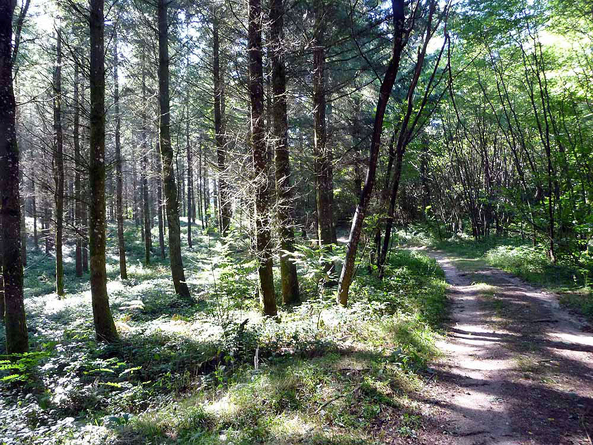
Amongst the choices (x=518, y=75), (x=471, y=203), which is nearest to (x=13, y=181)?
(x=518, y=75)

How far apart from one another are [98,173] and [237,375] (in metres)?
5.01

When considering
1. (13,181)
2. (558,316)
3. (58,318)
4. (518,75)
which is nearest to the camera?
(13,181)

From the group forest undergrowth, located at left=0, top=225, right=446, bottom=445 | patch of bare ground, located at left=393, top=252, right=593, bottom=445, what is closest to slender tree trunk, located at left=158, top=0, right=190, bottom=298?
forest undergrowth, located at left=0, top=225, right=446, bottom=445

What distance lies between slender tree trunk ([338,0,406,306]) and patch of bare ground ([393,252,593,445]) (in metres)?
2.37

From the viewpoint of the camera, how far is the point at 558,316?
7.20 metres

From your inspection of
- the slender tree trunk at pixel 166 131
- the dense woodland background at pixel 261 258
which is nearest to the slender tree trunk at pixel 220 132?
the dense woodland background at pixel 261 258

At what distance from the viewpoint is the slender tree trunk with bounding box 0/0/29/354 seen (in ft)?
18.2

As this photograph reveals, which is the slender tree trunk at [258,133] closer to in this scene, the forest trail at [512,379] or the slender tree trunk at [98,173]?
the slender tree trunk at [98,173]

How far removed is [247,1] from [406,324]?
7.37 meters

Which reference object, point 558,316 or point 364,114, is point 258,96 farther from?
point 364,114

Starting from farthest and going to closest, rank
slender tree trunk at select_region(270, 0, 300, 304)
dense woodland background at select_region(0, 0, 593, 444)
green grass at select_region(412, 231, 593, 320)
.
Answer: green grass at select_region(412, 231, 593, 320), slender tree trunk at select_region(270, 0, 300, 304), dense woodland background at select_region(0, 0, 593, 444)

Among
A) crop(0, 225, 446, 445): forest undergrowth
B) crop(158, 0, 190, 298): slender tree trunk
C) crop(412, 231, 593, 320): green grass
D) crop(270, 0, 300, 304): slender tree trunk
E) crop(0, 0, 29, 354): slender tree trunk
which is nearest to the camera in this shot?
crop(0, 225, 446, 445): forest undergrowth

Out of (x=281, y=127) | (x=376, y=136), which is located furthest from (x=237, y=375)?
(x=281, y=127)

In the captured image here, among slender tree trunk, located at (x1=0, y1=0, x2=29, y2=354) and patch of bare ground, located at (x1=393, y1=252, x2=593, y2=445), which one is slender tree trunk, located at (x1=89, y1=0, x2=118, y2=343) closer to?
slender tree trunk, located at (x1=0, y1=0, x2=29, y2=354)
